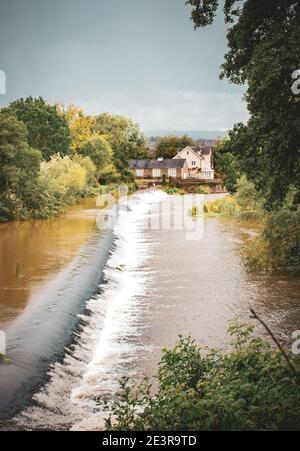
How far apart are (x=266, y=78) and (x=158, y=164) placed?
338ft

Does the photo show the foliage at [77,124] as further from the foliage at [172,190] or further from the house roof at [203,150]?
the house roof at [203,150]

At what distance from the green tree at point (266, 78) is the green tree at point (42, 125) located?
45.0 metres

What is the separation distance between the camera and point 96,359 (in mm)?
12312

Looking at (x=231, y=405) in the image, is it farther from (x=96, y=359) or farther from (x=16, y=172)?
(x=16, y=172)

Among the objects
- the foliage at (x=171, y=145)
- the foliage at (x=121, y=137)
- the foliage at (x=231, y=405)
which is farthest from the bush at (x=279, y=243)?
the foliage at (x=171, y=145)

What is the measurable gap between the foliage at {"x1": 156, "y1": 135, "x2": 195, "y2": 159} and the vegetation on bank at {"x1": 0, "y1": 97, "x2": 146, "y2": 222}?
1645 cm

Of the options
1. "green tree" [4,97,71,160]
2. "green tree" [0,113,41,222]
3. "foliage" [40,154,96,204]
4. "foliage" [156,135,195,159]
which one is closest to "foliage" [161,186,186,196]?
"green tree" [4,97,71,160]

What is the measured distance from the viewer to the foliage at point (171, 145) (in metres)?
124

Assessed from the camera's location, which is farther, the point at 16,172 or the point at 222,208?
the point at 222,208

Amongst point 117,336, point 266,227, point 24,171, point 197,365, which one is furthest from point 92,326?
point 24,171

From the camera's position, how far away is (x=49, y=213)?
4056cm

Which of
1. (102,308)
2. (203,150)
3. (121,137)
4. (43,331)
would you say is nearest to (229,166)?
(121,137)

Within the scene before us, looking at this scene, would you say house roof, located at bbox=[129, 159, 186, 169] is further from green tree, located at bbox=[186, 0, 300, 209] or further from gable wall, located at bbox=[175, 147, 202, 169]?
green tree, located at bbox=[186, 0, 300, 209]
